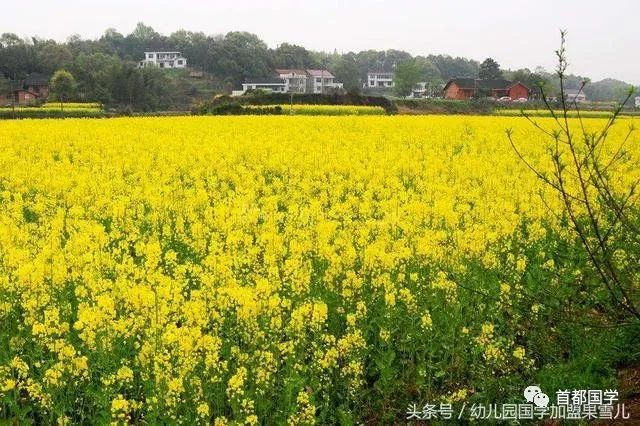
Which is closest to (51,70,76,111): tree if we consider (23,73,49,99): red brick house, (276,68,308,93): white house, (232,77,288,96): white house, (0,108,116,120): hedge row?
(23,73,49,99): red brick house

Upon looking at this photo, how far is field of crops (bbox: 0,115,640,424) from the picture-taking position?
15.3 feet

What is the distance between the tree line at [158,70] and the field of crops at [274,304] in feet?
147

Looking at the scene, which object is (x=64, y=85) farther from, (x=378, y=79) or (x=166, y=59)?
(x=378, y=79)

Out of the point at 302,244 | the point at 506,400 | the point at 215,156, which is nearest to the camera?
the point at 506,400

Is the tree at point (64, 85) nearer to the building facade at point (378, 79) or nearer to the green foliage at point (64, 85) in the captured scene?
the green foliage at point (64, 85)

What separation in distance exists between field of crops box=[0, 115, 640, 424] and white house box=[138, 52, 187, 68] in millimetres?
104729

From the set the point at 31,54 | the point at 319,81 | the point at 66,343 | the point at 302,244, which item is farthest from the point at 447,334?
the point at 319,81

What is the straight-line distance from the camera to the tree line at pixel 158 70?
2506 inches

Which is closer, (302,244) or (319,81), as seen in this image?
(302,244)

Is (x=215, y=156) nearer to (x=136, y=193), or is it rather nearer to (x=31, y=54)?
(x=136, y=193)

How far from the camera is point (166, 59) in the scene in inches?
4459

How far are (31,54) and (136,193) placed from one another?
260 ft

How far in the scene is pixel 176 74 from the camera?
314 ft

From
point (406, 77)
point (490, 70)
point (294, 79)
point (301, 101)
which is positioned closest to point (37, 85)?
point (301, 101)
